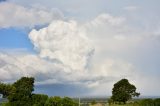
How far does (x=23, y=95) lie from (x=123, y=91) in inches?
1546

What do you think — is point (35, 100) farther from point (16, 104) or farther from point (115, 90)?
point (115, 90)

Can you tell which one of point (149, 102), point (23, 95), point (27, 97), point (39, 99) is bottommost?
point (39, 99)

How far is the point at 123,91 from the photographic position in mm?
129500

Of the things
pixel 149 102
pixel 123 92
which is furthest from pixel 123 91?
pixel 149 102

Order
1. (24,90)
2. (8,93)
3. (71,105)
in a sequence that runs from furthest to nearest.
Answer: (8,93) → (24,90) → (71,105)

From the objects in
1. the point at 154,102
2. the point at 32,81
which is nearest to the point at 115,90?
the point at 154,102

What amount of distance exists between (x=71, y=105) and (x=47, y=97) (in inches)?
291

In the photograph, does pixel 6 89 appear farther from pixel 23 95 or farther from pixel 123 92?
pixel 123 92

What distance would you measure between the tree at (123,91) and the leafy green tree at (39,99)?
35.5 metres

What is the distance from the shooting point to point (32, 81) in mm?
108188

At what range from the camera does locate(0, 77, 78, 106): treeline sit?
94975 millimetres

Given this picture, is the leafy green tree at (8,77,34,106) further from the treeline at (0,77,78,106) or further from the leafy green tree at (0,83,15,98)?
the leafy green tree at (0,83,15,98)

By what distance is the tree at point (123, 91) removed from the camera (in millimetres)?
129125

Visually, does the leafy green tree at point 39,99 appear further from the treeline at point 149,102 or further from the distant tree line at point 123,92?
the distant tree line at point 123,92
